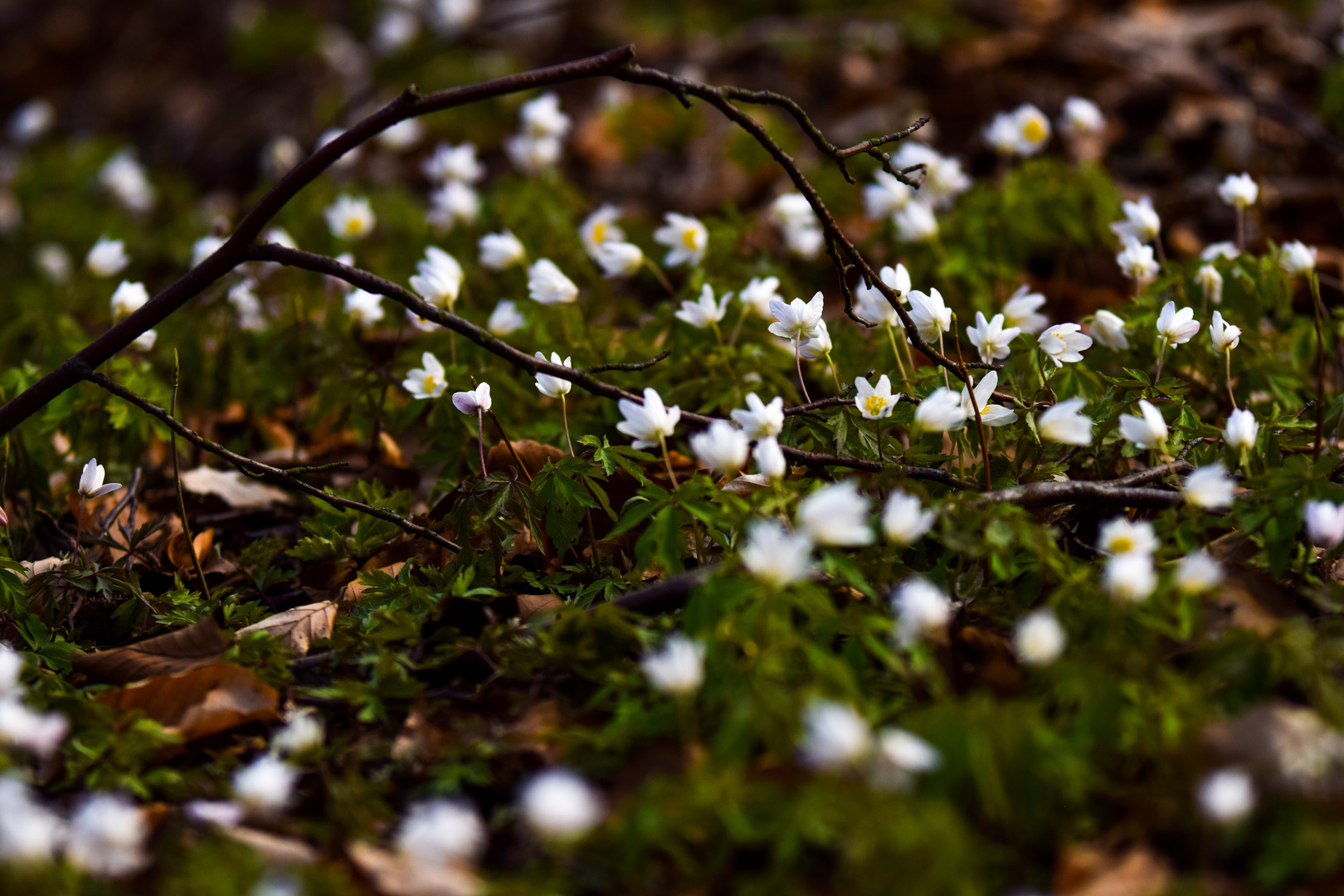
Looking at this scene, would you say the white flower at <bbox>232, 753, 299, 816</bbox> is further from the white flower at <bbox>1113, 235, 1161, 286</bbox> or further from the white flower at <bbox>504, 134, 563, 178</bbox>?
the white flower at <bbox>504, 134, 563, 178</bbox>

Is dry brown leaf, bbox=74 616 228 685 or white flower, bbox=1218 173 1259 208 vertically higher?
dry brown leaf, bbox=74 616 228 685

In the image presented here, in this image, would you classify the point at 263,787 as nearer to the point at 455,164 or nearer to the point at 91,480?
the point at 91,480

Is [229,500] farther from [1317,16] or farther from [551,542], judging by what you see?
Answer: [1317,16]

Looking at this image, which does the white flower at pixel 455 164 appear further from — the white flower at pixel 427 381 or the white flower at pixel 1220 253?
the white flower at pixel 1220 253

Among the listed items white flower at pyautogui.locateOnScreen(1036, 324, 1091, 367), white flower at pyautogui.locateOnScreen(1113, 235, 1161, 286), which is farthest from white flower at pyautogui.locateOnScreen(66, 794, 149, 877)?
white flower at pyautogui.locateOnScreen(1113, 235, 1161, 286)

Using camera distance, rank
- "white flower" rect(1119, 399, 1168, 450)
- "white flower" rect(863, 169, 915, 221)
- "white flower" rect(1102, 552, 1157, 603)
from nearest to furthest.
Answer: "white flower" rect(1102, 552, 1157, 603)
"white flower" rect(1119, 399, 1168, 450)
"white flower" rect(863, 169, 915, 221)

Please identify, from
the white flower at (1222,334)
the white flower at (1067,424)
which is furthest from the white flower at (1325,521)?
the white flower at (1222,334)

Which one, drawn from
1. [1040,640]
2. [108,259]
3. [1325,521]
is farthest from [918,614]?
[108,259]
